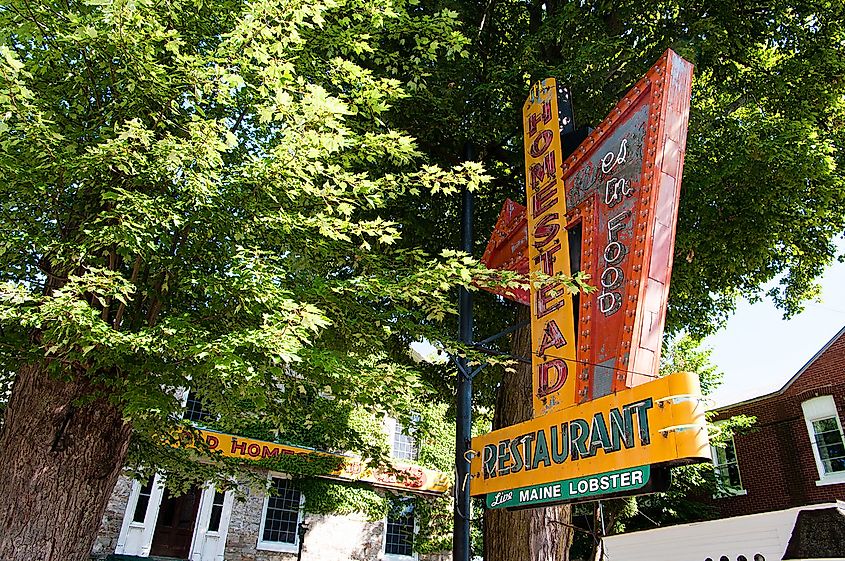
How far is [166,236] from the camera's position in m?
5.14

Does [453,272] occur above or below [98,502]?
above

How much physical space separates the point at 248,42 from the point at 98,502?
4754 mm

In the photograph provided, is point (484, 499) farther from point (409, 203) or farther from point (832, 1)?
point (832, 1)

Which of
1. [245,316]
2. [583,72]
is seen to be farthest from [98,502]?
[583,72]

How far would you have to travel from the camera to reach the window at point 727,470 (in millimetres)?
18516

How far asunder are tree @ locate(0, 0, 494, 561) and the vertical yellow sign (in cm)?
123

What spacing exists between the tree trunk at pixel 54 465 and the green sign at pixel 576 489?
4043 mm

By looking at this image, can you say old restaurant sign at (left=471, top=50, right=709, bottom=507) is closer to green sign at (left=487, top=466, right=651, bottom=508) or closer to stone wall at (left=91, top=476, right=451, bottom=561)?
green sign at (left=487, top=466, right=651, bottom=508)

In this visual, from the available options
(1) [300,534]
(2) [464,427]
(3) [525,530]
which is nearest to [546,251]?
(2) [464,427]

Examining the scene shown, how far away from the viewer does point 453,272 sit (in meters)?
5.70

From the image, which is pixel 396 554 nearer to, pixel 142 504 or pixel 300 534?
pixel 300 534

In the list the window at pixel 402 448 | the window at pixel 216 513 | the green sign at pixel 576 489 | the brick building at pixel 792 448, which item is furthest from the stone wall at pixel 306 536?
the green sign at pixel 576 489

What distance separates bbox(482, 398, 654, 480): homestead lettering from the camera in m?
4.82

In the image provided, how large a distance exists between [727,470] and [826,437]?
135 inches
